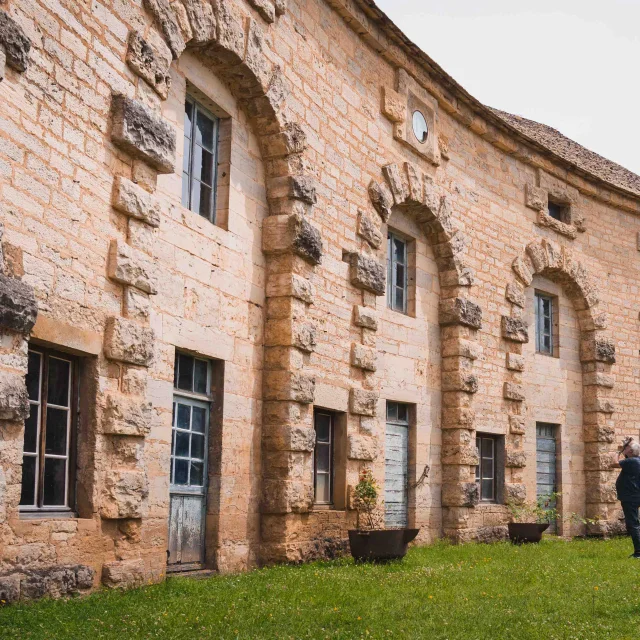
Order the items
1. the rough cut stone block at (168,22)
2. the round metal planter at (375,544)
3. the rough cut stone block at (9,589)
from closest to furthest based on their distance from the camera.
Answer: the rough cut stone block at (9,589), the rough cut stone block at (168,22), the round metal planter at (375,544)

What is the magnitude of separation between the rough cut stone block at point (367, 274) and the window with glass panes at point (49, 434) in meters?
5.02

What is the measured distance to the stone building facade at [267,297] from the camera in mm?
7207

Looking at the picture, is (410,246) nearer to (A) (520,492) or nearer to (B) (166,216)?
(A) (520,492)

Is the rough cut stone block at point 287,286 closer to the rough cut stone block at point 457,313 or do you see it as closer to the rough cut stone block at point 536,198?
the rough cut stone block at point 457,313

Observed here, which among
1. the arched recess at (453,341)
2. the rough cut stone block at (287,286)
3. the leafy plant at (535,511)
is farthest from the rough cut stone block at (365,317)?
the leafy plant at (535,511)

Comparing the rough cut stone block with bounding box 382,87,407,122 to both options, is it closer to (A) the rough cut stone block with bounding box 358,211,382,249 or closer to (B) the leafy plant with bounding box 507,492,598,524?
(A) the rough cut stone block with bounding box 358,211,382,249

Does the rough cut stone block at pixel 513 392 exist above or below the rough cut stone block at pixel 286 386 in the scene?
above

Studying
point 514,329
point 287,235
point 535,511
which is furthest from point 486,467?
point 287,235

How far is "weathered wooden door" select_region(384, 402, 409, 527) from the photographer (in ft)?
42.5

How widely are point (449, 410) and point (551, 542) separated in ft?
8.76

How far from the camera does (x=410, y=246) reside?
554 inches

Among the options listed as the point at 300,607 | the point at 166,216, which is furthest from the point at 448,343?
the point at 300,607

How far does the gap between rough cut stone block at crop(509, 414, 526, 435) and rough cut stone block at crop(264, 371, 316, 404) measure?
6.11 meters

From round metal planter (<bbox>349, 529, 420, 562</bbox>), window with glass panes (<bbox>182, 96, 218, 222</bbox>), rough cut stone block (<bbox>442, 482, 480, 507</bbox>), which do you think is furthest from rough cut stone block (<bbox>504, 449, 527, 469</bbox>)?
window with glass panes (<bbox>182, 96, 218, 222</bbox>)
